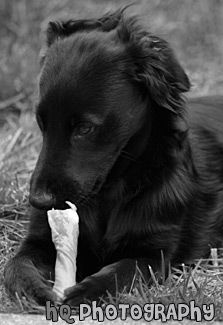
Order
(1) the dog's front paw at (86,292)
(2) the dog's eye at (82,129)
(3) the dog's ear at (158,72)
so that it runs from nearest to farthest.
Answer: (1) the dog's front paw at (86,292), (2) the dog's eye at (82,129), (3) the dog's ear at (158,72)

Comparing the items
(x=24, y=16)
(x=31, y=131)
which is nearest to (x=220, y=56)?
(x=24, y=16)

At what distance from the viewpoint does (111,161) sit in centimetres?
330

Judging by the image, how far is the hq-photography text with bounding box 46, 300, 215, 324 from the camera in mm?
2840

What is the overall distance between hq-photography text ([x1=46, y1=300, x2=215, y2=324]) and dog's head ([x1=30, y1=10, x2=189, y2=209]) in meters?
0.49

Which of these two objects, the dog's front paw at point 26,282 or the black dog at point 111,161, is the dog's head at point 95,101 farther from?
the dog's front paw at point 26,282

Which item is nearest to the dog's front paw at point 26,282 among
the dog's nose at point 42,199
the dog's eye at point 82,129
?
the dog's nose at point 42,199

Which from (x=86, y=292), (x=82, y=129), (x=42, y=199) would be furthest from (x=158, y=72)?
(x=86, y=292)

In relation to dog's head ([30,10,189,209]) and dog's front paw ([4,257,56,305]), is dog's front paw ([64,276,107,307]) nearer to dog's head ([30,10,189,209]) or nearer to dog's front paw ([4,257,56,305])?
dog's front paw ([4,257,56,305])

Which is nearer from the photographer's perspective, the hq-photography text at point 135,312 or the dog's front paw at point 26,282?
the hq-photography text at point 135,312

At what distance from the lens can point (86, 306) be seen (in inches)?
116

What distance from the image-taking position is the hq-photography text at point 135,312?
2.84 metres

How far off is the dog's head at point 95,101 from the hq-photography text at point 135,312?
1.59 ft

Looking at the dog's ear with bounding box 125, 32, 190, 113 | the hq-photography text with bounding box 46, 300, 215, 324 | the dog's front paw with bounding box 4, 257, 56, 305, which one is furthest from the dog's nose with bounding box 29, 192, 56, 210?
the dog's ear with bounding box 125, 32, 190, 113

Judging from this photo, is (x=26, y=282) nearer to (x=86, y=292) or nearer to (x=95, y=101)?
(x=86, y=292)
